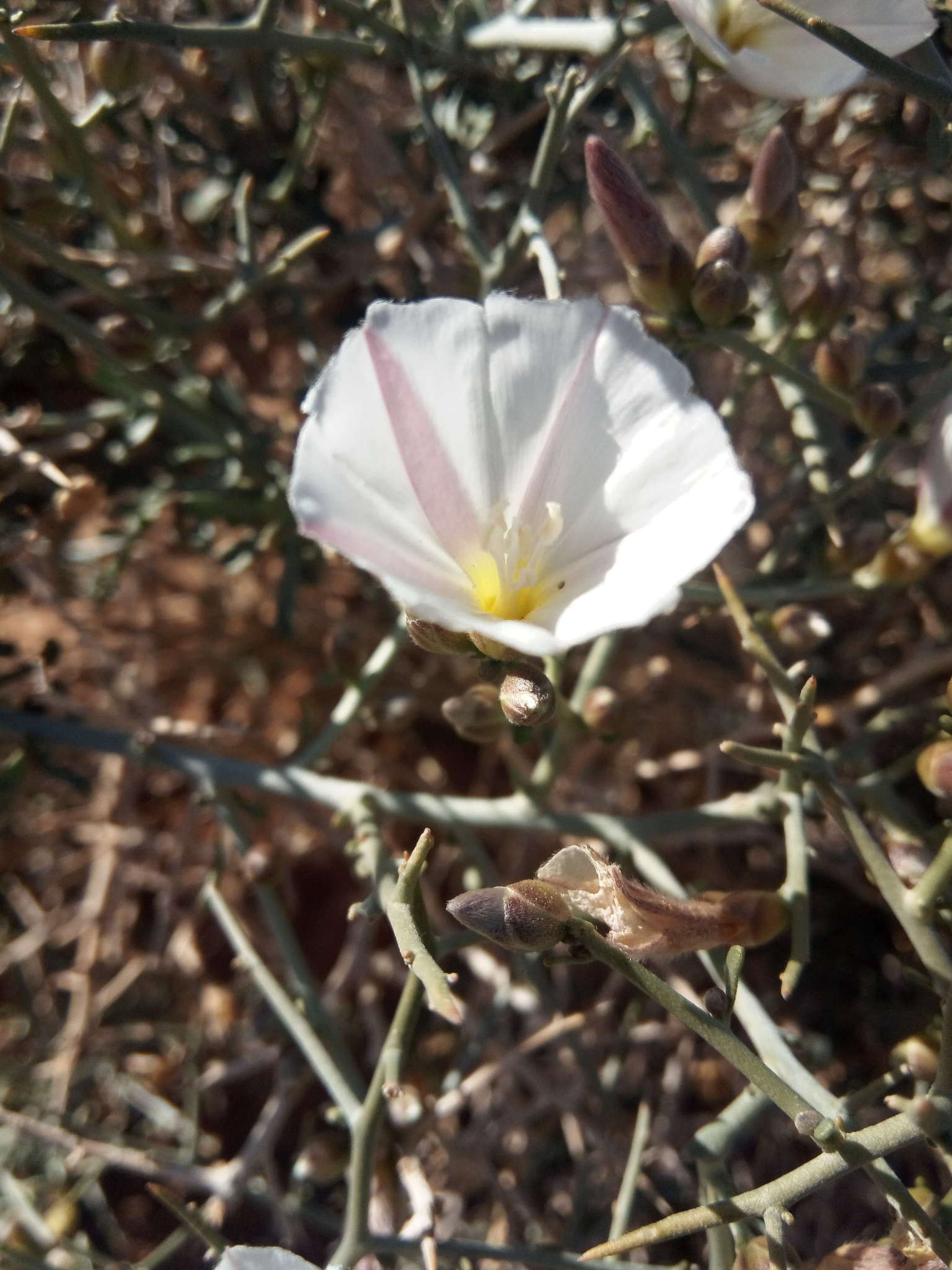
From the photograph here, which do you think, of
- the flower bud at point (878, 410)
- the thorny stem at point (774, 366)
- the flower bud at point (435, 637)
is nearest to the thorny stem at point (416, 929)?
the flower bud at point (435, 637)

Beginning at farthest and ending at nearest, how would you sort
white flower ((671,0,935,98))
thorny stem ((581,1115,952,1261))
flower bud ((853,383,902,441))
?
1. flower bud ((853,383,902,441))
2. white flower ((671,0,935,98))
3. thorny stem ((581,1115,952,1261))

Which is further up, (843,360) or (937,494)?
(843,360)

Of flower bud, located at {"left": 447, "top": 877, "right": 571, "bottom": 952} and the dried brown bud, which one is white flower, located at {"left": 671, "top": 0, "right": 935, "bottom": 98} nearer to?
the dried brown bud

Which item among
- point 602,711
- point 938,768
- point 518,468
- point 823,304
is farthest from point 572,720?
point 823,304

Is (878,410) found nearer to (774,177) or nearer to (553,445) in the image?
(774,177)

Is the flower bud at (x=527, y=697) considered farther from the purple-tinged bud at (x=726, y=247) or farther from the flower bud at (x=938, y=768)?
the purple-tinged bud at (x=726, y=247)

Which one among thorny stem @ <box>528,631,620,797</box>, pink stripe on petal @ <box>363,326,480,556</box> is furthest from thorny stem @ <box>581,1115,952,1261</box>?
pink stripe on petal @ <box>363,326,480,556</box>

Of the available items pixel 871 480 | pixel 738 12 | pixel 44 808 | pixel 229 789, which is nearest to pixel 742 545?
pixel 871 480
